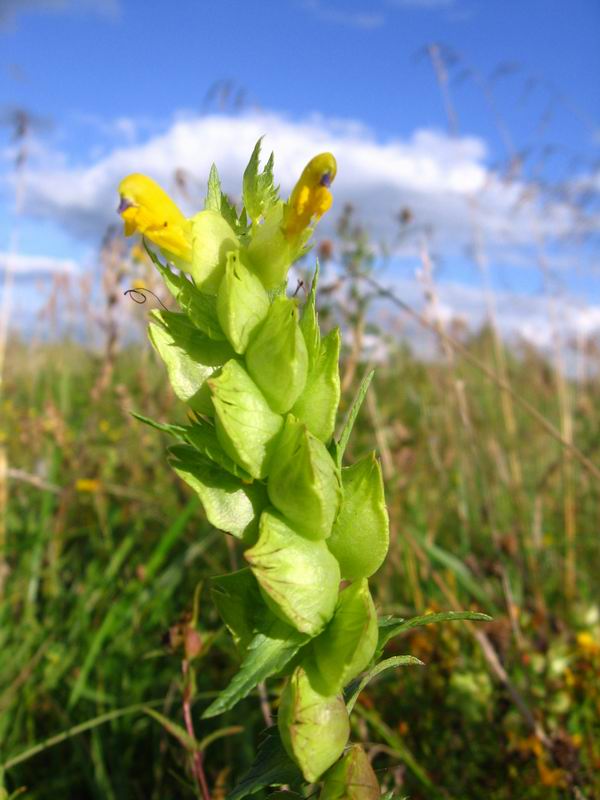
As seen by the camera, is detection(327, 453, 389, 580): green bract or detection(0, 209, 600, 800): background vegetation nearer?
detection(327, 453, 389, 580): green bract

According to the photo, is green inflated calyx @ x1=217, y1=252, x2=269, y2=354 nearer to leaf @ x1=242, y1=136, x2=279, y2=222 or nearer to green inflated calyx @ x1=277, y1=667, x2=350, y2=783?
leaf @ x1=242, y1=136, x2=279, y2=222

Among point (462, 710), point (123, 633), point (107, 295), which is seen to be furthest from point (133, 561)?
point (462, 710)

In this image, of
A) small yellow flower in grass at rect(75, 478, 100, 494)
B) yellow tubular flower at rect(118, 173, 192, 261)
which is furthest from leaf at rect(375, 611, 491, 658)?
small yellow flower in grass at rect(75, 478, 100, 494)

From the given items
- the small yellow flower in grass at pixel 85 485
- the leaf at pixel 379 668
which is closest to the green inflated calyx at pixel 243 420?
the leaf at pixel 379 668

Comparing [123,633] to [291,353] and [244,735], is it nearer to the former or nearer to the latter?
[244,735]

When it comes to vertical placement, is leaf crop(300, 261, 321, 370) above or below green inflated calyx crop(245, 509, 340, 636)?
above

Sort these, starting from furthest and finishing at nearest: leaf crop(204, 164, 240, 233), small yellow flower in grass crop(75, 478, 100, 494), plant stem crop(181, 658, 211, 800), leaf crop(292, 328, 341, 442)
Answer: small yellow flower in grass crop(75, 478, 100, 494) < plant stem crop(181, 658, 211, 800) < leaf crop(204, 164, 240, 233) < leaf crop(292, 328, 341, 442)

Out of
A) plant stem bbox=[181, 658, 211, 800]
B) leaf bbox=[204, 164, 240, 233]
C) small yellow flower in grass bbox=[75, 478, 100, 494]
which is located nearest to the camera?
leaf bbox=[204, 164, 240, 233]

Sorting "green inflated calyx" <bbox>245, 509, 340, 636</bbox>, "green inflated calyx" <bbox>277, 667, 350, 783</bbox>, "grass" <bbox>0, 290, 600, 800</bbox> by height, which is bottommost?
"grass" <bbox>0, 290, 600, 800</bbox>

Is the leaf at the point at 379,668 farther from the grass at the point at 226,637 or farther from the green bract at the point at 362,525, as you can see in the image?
the grass at the point at 226,637
